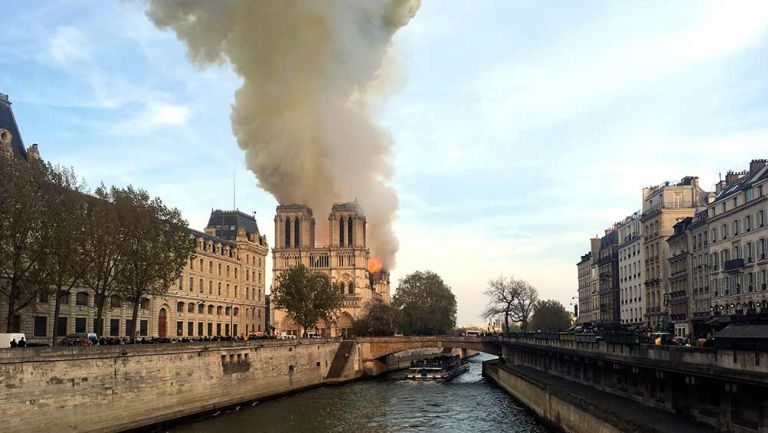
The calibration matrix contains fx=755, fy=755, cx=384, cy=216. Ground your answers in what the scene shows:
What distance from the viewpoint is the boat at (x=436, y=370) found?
10588cm

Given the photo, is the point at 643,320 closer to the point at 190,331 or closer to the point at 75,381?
the point at 190,331

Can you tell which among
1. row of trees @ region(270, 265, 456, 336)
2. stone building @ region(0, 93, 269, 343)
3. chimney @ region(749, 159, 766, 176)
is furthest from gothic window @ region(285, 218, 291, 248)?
chimney @ region(749, 159, 766, 176)

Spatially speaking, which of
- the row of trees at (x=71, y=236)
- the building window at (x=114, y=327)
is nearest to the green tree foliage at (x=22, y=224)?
the row of trees at (x=71, y=236)

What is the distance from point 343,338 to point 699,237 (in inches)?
2252

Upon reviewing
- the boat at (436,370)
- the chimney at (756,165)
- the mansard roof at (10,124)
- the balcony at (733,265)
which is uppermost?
the mansard roof at (10,124)

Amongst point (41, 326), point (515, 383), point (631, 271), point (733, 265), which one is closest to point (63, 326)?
point (41, 326)

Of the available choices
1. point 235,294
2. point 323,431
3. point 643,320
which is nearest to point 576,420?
point 323,431

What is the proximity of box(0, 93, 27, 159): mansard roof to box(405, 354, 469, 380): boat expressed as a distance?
59961mm

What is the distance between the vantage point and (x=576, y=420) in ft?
143

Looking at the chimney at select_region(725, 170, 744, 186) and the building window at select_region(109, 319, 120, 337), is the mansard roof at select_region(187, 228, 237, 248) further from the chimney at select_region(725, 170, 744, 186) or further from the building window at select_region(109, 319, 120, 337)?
the chimney at select_region(725, 170, 744, 186)

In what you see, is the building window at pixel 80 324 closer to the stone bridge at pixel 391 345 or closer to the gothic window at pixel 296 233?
the stone bridge at pixel 391 345

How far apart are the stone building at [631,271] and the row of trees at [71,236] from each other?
2463 inches

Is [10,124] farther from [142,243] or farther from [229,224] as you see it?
[229,224]

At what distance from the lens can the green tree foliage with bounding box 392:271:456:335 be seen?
167625 mm
